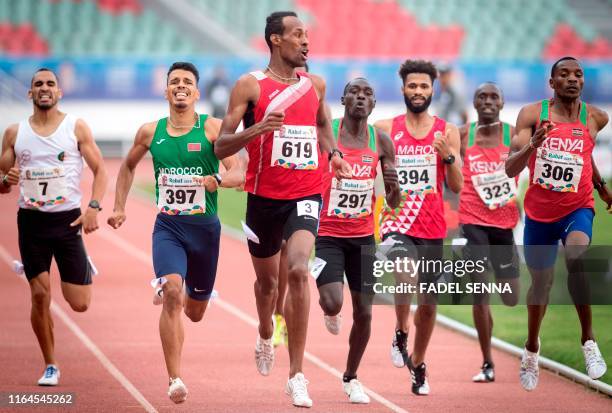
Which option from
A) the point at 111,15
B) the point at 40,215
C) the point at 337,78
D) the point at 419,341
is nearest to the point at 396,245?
the point at 419,341

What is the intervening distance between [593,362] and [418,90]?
2.48m

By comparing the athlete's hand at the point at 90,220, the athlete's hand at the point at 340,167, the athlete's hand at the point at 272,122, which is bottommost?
the athlete's hand at the point at 90,220

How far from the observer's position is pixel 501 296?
A: 1020cm

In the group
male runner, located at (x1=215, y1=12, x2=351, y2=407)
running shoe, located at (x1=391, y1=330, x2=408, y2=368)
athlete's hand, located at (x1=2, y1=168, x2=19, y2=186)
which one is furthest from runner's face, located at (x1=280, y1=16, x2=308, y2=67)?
running shoe, located at (x1=391, y1=330, x2=408, y2=368)

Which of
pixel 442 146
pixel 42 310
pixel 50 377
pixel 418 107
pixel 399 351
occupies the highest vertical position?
pixel 418 107

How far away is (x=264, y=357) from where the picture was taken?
29.5ft

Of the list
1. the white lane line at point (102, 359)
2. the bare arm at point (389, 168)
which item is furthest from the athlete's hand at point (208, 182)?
the white lane line at point (102, 359)

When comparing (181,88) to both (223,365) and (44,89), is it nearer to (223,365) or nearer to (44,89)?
(44,89)

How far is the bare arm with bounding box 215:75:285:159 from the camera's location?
7715 mm

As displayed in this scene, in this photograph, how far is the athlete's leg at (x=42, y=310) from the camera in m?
9.27

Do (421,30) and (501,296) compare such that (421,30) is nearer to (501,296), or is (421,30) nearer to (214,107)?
(214,107)

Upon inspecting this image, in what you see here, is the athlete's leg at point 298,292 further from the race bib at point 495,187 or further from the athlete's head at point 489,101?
the athlete's head at point 489,101

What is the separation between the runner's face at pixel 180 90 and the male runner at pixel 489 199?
2.74 meters

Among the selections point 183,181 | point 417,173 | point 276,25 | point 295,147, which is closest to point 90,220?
point 183,181
